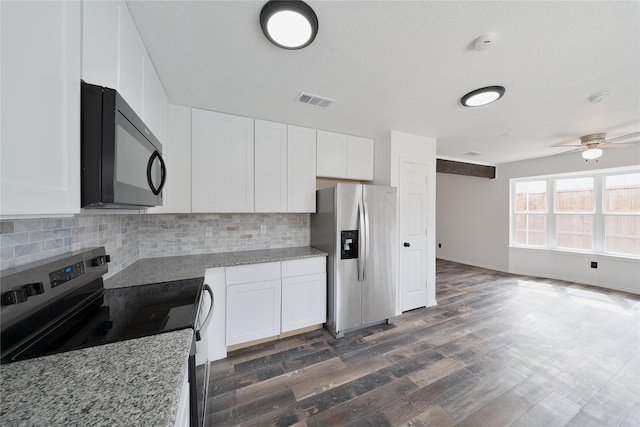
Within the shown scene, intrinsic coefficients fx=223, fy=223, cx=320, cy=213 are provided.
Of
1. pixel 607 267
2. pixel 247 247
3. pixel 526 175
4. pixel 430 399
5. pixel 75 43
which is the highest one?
pixel 526 175

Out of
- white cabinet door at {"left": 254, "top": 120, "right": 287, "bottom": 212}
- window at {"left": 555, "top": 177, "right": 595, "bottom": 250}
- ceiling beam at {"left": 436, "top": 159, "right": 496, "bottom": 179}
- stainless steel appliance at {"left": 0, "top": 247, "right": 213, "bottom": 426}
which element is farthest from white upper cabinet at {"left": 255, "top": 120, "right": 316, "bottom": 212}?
window at {"left": 555, "top": 177, "right": 595, "bottom": 250}

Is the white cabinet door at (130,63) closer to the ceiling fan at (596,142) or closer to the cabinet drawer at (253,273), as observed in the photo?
the cabinet drawer at (253,273)

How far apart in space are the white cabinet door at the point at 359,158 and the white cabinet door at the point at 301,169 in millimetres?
524

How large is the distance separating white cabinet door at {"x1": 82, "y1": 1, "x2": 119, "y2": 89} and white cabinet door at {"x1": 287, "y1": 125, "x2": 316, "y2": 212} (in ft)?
5.62

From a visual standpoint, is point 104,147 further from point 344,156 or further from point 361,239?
point 344,156

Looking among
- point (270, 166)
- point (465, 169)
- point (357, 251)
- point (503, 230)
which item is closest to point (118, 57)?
point (270, 166)

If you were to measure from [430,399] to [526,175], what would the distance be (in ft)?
16.8

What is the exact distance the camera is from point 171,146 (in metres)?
2.12

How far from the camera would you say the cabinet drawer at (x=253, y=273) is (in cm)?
214

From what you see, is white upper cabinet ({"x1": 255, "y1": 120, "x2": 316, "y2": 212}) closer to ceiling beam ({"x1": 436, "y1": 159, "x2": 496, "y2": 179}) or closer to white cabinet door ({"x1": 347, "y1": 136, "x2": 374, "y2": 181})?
white cabinet door ({"x1": 347, "y1": 136, "x2": 374, "y2": 181})

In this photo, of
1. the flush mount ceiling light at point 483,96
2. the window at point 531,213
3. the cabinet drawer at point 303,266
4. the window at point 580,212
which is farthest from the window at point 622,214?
the cabinet drawer at point 303,266

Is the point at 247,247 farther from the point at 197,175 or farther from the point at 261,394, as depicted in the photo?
the point at 261,394

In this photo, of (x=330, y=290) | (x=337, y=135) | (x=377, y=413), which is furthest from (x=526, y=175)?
(x=377, y=413)

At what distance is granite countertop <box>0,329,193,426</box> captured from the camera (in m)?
0.48
